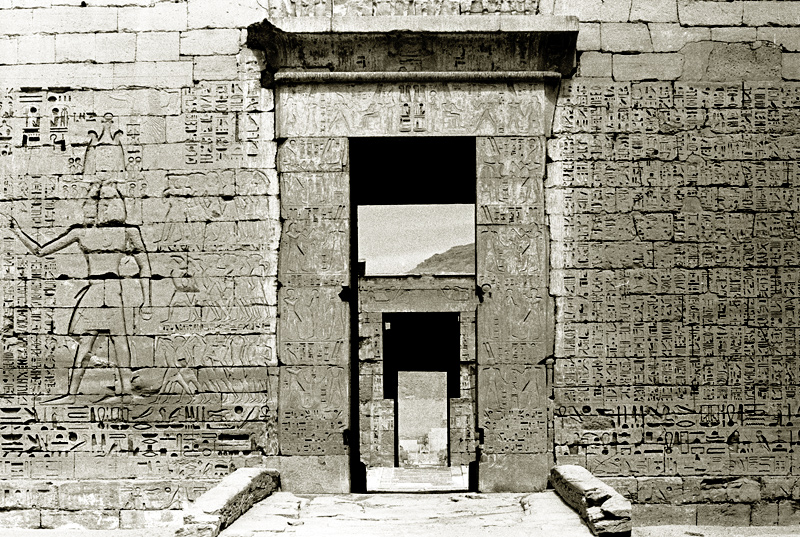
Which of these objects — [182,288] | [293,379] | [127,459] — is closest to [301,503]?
→ [293,379]

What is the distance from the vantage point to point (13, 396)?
6.73 meters

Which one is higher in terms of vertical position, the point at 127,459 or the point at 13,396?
the point at 13,396

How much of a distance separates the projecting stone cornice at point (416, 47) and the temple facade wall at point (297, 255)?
8 centimetres

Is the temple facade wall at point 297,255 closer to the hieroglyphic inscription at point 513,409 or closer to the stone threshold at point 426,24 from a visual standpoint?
the stone threshold at point 426,24

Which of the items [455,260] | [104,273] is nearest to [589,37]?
[104,273]

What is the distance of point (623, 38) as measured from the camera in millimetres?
6785

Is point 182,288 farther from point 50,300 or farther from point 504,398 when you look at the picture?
point 504,398

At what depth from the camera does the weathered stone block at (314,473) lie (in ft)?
21.5

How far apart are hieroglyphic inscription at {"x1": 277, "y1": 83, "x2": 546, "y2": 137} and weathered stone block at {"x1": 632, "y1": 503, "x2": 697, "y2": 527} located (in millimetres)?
3057

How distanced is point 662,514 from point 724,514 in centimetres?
48

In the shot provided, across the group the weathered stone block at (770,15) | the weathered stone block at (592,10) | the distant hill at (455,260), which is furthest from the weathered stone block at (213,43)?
the distant hill at (455,260)

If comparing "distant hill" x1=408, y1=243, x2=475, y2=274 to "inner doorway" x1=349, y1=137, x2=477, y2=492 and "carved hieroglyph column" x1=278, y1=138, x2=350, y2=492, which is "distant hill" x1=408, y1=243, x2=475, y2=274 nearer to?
"inner doorway" x1=349, y1=137, x2=477, y2=492

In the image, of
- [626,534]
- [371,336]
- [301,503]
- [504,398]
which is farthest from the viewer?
[371,336]

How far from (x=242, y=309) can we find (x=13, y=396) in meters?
1.94
